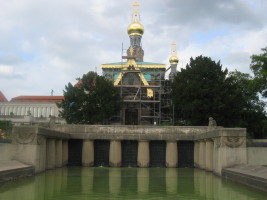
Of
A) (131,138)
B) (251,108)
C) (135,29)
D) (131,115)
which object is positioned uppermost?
(135,29)

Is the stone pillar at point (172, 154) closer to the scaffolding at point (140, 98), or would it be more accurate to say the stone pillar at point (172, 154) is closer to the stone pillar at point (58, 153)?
the stone pillar at point (58, 153)

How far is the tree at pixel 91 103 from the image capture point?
51.0 meters

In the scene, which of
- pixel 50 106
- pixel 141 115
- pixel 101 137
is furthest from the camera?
pixel 50 106

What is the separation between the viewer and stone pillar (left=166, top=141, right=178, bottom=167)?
3359 cm

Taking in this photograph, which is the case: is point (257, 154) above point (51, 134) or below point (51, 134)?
below

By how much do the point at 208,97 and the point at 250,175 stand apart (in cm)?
3095

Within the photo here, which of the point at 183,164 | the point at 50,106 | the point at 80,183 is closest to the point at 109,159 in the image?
the point at 183,164

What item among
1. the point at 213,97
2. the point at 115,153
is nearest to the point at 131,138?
the point at 115,153

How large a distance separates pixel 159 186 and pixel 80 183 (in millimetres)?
4239

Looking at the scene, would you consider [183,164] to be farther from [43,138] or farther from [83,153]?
[43,138]

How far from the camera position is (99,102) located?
51.4m

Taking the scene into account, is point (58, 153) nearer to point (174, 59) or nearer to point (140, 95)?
point (140, 95)

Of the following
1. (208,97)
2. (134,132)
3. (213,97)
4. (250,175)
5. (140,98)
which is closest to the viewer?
(250,175)

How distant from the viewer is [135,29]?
83000 millimetres
